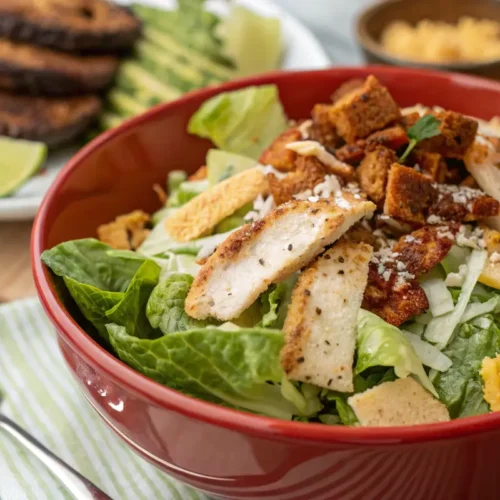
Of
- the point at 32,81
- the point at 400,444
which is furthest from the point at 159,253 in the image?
the point at 32,81

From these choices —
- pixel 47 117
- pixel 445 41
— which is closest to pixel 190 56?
pixel 47 117

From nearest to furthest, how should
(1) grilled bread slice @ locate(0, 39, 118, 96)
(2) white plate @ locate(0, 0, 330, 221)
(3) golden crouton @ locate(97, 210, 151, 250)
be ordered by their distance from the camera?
(3) golden crouton @ locate(97, 210, 151, 250) < (2) white plate @ locate(0, 0, 330, 221) < (1) grilled bread slice @ locate(0, 39, 118, 96)

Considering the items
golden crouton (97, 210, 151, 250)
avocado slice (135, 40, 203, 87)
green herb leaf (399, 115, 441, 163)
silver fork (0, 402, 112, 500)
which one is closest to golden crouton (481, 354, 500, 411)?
green herb leaf (399, 115, 441, 163)

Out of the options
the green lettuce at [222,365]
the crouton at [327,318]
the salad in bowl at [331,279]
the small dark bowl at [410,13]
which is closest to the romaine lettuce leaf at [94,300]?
the salad in bowl at [331,279]

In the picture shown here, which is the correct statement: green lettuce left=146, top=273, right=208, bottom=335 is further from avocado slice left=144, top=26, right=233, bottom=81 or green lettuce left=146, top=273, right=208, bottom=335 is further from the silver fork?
avocado slice left=144, top=26, right=233, bottom=81

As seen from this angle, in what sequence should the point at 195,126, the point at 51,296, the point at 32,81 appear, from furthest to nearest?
the point at 32,81 < the point at 195,126 < the point at 51,296

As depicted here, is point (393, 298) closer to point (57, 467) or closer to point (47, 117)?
point (57, 467)

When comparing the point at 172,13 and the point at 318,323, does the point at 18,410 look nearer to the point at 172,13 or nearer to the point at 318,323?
the point at 318,323

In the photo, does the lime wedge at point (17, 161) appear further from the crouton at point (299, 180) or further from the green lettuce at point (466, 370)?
the green lettuce at point (466, 370)
